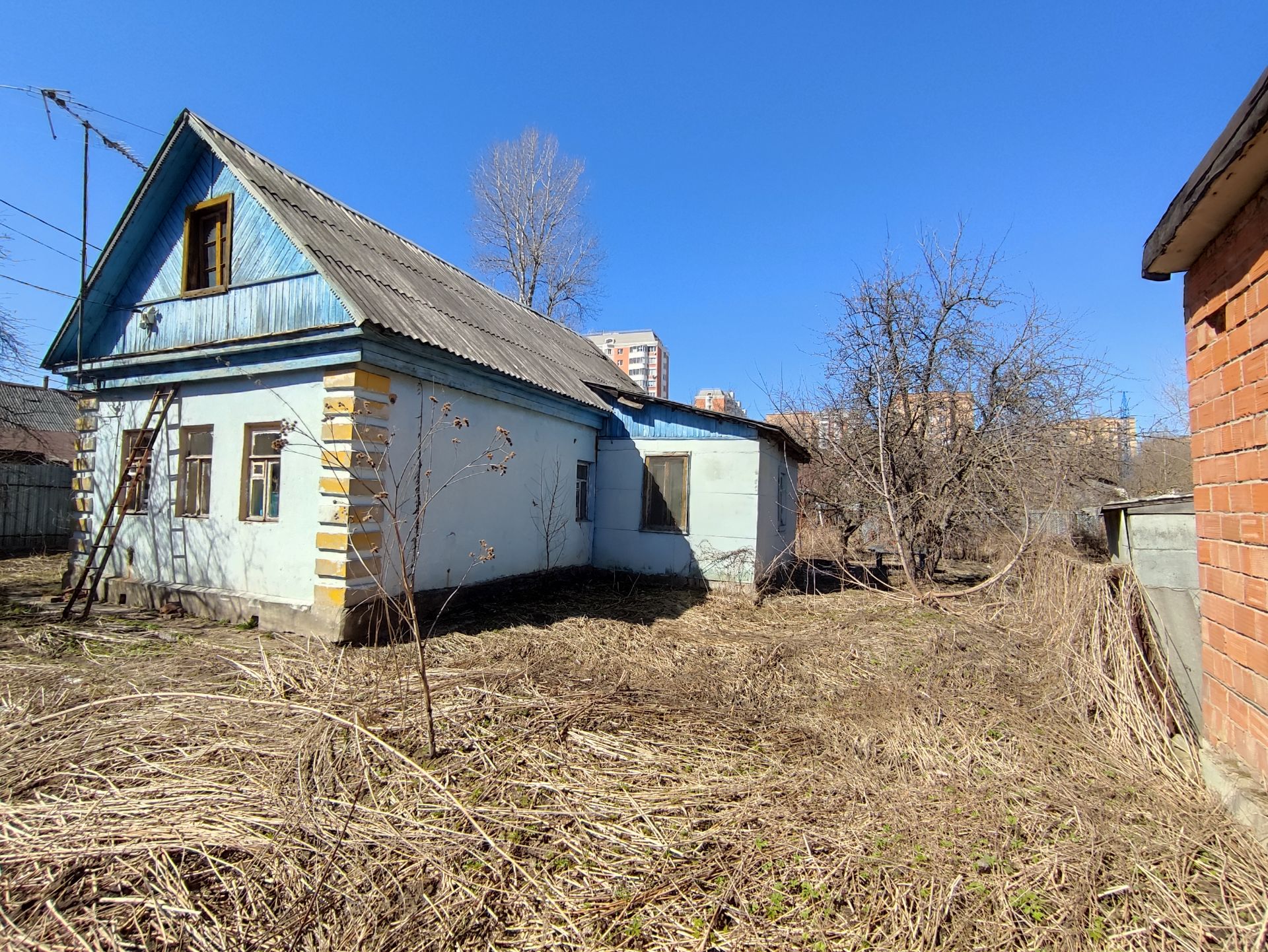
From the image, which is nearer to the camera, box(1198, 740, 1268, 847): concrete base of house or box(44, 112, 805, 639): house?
box(1198, 740, 1268, 847): concrete base of house

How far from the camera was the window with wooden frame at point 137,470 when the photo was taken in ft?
26.7

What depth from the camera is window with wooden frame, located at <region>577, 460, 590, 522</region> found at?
11.6 m

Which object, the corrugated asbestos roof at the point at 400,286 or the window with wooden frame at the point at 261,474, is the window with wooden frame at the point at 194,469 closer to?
the window with wooden frame at the point at 261,474

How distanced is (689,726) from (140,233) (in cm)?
1014

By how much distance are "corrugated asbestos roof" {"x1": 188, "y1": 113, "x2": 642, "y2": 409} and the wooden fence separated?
10718 mm

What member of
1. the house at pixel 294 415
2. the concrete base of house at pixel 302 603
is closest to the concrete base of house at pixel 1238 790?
the concrete base of house at pixel 302 603

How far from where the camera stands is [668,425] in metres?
11.6

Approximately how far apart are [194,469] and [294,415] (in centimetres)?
225

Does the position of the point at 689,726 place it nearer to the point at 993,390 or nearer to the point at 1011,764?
the point at 1011,764

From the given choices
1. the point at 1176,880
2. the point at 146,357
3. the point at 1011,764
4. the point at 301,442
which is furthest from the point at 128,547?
the point at 1176,880

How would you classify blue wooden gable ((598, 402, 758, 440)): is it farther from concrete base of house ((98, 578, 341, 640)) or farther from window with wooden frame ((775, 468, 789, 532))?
concrete base of house ((98, 578, 341, 640))

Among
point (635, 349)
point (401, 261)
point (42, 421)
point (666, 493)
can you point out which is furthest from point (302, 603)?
point (635, 349)

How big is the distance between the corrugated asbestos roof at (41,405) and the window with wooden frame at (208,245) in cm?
1898

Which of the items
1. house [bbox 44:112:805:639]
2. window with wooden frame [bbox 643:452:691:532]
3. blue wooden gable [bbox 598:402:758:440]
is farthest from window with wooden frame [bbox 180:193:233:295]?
window with wooden frame [bbox 643:452:691:532]
